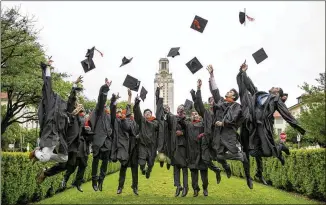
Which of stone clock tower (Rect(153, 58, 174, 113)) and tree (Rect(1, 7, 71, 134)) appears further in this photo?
tree (Rect(1, 7, 71, 134))

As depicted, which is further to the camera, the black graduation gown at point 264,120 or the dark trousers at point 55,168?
the dark trousers at point 55,168

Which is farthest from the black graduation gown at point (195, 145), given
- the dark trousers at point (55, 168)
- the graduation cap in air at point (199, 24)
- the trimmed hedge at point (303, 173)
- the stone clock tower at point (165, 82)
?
the trimmed hedge at point (303, 173)

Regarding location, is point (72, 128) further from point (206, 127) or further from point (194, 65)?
point (194, 65)

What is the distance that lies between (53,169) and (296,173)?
18.0 metres

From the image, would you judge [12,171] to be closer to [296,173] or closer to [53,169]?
[53,169]

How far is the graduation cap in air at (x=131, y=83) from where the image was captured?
12414 millimetres

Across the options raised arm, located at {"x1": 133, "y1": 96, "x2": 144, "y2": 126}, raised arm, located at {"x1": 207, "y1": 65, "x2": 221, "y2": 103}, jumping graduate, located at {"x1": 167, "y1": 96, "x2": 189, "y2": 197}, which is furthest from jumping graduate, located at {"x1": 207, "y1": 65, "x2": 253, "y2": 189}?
raised arm, located at {"x1": 133, "y1": 96, "x2": 144, "y2": 126}

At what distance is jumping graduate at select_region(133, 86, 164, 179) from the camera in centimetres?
1207

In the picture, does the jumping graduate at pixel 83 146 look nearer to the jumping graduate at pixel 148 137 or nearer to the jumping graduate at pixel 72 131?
the jumping graduate at pixel 72 131

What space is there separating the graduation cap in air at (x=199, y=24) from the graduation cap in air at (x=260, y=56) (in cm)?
175

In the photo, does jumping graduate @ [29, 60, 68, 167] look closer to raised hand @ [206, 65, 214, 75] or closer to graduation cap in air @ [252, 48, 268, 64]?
raised hand @ [206, 65, 214, 75]

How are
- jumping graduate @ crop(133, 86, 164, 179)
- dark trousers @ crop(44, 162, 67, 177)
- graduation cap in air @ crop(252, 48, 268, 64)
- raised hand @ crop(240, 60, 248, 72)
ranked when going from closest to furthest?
dark trousers @ crop(44, 162, 67, 177)
raised hand @ crop(240, 60, 248, 72)
graduation cap in air @ crop(252, 48, 268, 64)
jumping graduate @ crop(133, 86, 164, 179)

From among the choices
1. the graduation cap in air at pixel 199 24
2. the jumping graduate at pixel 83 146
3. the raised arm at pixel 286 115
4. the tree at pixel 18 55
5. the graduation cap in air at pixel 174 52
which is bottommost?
the jumping graduate at pixel 83 146

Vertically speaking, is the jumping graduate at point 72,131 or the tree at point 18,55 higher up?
the tree at point 18,55
